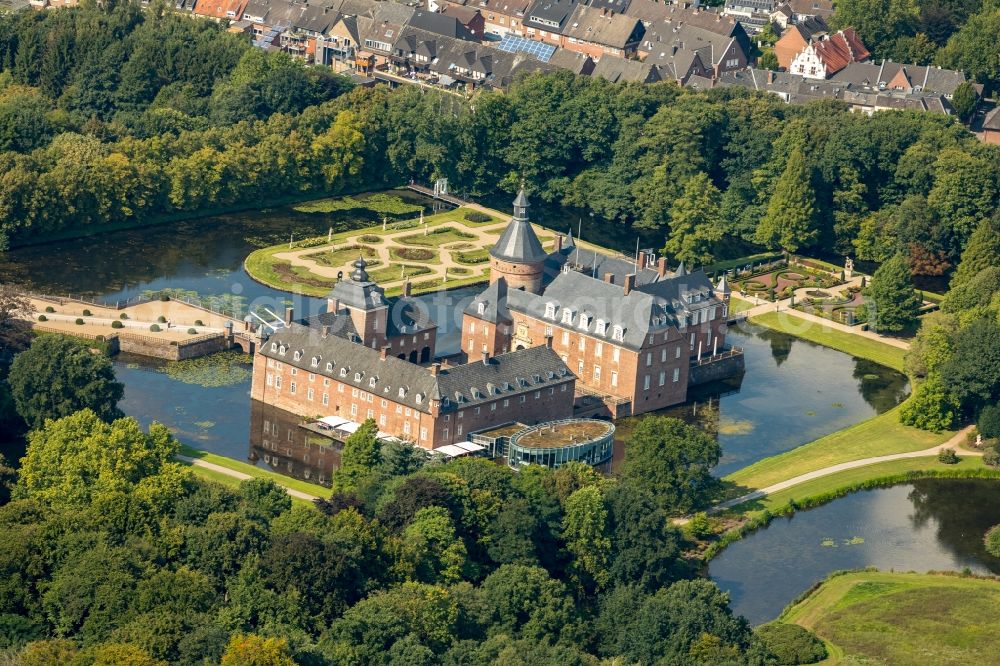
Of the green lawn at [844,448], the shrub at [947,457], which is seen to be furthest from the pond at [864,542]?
the green lawn at [844,448]

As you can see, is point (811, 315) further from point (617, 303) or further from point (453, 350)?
point (453, 350)

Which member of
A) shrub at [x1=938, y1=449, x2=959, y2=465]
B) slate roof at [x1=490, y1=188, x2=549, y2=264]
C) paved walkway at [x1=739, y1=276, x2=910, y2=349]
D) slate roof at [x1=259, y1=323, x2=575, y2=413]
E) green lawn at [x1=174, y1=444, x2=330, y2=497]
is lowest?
green lawn at [x1=174, y1=444, x2=330, y2=497]

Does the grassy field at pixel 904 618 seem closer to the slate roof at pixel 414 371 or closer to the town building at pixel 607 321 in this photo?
the slate roof at pixel 414 371

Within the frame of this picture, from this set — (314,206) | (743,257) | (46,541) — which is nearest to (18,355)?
(46,541)

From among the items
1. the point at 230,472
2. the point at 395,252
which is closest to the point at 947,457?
the point at 230,472

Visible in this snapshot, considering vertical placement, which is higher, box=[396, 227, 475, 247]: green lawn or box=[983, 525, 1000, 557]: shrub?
box=[396, 227, 475, 247]: green lawn

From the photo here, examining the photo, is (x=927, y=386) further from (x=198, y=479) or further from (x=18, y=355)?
(x=18, y=355)

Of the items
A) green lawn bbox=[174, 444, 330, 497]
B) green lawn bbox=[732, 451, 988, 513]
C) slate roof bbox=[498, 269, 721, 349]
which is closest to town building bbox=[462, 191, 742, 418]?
slate roof bbox=[498, 269, 721, 349]

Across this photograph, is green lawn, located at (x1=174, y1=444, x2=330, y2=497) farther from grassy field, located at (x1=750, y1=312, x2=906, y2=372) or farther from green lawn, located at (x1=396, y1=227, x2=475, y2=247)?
green lawn, located at (x1=396, y1=227, x2=475, y2=247)
